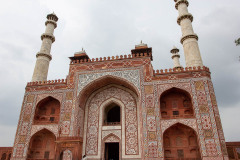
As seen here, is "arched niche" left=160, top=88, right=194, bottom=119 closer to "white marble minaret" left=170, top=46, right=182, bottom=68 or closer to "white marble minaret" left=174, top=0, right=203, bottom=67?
"white marble minaret" left=174, top=0, right=203, bottom=67

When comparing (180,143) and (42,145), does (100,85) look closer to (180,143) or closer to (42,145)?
(42,145)

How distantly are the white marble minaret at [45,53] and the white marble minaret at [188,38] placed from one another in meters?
11.1

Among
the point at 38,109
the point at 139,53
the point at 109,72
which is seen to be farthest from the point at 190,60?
the point at 38,109

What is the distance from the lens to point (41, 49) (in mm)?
16656

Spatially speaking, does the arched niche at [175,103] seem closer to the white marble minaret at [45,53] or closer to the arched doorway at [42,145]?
the arched doorway at [42,145]

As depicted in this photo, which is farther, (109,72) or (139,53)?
(139,53)

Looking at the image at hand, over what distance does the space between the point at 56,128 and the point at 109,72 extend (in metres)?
5.07

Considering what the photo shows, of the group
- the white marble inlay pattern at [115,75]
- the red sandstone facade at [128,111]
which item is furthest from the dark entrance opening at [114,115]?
the white marble inlay pattern at [115,75]

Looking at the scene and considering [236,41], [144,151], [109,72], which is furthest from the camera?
[109,72]

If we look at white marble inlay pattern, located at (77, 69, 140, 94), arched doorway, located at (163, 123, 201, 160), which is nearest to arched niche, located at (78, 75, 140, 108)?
white marble inlay pattern, located at (77, 69, 140, 94)

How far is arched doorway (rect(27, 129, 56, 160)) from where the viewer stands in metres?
12.7

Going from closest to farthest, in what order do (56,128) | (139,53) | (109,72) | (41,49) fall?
1. (56,128)
2. (109,72)
3. (139,53)
4. (41,49)

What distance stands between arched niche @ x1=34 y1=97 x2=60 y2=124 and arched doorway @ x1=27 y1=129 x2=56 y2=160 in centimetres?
94

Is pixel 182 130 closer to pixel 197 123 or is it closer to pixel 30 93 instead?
pixel 197 123
